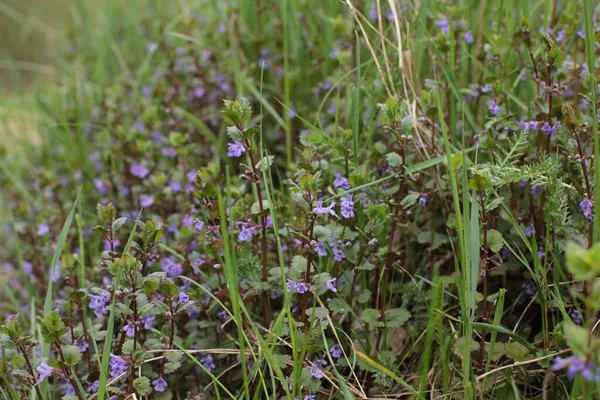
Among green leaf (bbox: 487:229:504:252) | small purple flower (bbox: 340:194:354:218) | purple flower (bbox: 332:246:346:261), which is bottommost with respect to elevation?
purple flower (bbox: 332:246:346:261)

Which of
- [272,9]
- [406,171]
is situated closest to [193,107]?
[272,9]

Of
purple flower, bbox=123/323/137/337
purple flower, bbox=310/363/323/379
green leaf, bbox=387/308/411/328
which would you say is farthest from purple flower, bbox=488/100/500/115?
purple flower, bbox=123/323/137/337

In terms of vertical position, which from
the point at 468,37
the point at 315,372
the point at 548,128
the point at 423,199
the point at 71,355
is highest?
the point at 468,37

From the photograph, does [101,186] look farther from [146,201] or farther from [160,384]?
[160,384]

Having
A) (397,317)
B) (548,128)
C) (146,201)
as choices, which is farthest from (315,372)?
(146,201)

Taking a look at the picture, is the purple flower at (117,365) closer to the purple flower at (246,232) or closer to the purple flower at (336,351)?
the purple flower at (246,232)

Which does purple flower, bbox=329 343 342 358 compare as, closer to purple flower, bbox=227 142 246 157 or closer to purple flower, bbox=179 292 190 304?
purple flower, bbox=179 292 190 304

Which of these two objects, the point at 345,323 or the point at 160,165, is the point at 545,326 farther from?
the point at 160,165

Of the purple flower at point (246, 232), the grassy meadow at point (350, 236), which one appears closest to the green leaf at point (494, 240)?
the grassy meadow at point (350, 236)
